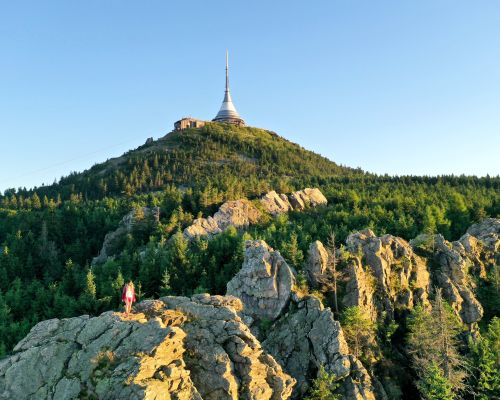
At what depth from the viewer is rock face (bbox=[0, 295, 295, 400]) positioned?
22531 mm

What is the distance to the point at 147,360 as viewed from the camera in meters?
22.9

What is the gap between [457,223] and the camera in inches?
3447

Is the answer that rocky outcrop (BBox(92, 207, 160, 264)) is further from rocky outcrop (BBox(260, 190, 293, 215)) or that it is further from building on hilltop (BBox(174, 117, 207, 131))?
building on hilltop (BBox(174, 117, 207, 131))

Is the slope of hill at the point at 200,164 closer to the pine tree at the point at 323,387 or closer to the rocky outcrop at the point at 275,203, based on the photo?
the rocky outcrop at the point at 275,203

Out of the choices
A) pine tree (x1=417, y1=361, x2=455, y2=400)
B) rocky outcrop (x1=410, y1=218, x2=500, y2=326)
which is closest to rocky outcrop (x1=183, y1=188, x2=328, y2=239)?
rocky outcrop (x1=410, y1=218, x2=500, y2=326)

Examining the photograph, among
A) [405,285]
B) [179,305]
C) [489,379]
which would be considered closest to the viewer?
[179,305]

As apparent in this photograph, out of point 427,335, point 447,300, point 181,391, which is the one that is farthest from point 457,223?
point 181,391

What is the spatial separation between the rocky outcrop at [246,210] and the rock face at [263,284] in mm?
30183

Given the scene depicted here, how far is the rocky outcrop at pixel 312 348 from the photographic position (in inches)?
1485

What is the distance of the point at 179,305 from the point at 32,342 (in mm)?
9508

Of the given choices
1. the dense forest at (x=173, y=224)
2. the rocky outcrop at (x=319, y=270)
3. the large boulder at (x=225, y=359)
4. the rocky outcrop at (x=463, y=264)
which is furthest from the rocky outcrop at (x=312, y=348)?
the rocky outcrop at (x=463, y=264)

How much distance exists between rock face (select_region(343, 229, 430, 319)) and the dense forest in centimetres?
781

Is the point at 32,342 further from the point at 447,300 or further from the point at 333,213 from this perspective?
the point at 333,213

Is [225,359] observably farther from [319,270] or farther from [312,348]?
[319,270]
